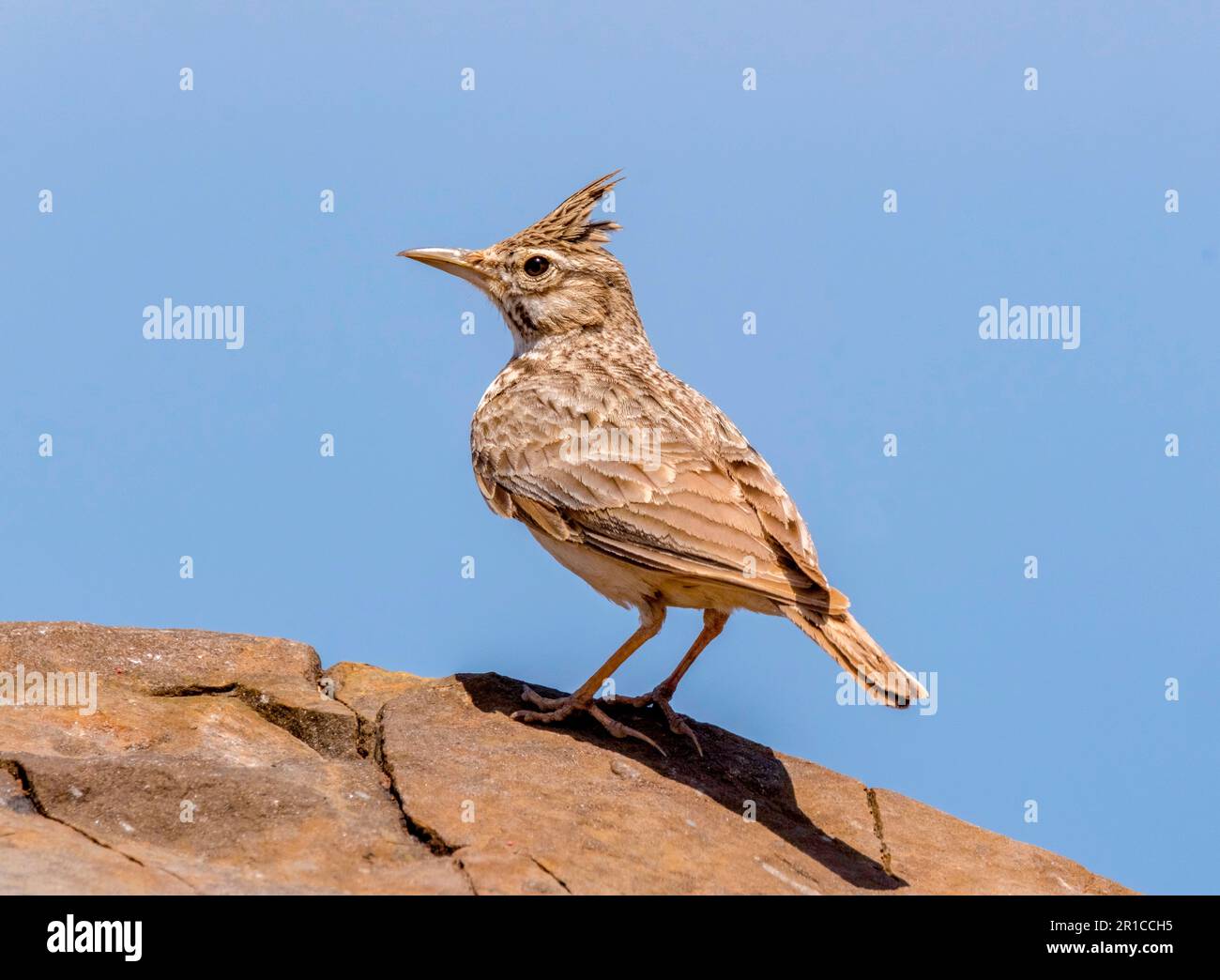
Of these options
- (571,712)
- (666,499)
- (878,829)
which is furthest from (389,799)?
(878,829)

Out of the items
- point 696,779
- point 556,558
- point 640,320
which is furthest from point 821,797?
point 640,320

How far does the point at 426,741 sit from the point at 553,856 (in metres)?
1.43

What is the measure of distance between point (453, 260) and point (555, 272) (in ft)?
2.26

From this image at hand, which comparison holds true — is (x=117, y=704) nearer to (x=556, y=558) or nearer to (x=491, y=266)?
(x=556, y=558)

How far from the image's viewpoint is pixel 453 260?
880cm

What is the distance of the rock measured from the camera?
5426 mm

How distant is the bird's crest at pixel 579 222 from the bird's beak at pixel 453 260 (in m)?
0.38

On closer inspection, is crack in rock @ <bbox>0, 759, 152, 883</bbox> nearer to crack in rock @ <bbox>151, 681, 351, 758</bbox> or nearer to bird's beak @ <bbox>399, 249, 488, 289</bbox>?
crack in rock @ <bbox>151, 681, 351, 758</bbox>

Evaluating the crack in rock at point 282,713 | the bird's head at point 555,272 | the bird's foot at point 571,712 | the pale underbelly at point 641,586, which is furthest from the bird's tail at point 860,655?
the bird's head at point 555,272

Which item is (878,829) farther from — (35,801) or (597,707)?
(35,801)

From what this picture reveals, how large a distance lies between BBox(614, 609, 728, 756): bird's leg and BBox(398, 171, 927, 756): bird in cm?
1

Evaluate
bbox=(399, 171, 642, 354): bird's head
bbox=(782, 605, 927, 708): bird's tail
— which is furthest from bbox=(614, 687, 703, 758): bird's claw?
bbox=(399, 171, 642, 354): bird's head

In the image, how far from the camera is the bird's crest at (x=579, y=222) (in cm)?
875

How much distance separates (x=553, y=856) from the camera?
5684mm
